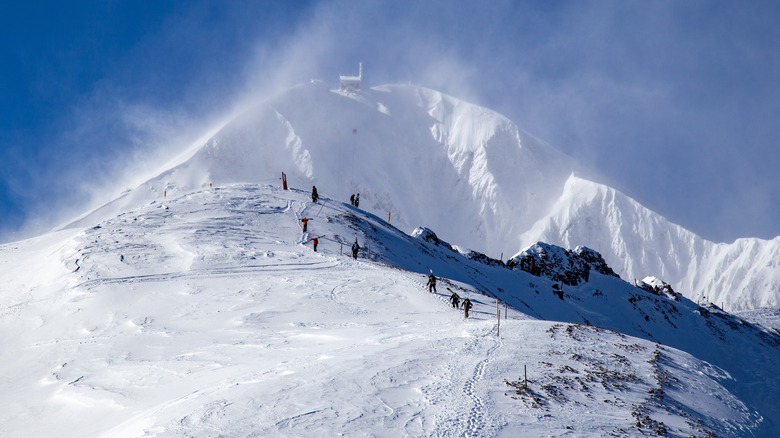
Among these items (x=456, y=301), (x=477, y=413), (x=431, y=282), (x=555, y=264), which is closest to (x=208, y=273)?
(x=431, y=282)

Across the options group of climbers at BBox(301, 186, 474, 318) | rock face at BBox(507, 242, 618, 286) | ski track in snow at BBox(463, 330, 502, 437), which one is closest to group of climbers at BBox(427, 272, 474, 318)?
group of climbers at BBox(301, 186, 474, 318)

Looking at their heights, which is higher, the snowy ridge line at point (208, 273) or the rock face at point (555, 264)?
the rock face at point (555, 264)

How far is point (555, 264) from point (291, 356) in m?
64.0

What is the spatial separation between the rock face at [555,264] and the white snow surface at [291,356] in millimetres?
35388

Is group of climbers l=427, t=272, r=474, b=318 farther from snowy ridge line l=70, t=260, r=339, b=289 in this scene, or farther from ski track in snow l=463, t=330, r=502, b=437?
ski track in snow l=463, t=330, r=502, b=437

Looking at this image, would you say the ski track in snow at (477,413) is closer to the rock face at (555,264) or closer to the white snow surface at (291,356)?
the white snow surface at (291,356)

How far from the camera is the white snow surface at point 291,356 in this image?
14.0 m

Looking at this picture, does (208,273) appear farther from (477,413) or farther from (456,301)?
(477,413)

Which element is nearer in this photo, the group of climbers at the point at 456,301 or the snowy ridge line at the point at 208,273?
the group of climbers at the point at 456,301

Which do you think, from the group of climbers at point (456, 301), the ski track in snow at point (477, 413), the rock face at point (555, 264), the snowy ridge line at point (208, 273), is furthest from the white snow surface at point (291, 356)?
the rock face at point (555, 264)

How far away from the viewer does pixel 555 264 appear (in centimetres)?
7869

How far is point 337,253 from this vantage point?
44312 millimetres

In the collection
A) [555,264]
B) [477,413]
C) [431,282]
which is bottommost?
[477,413]

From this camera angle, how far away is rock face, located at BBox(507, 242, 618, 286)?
76438mm
